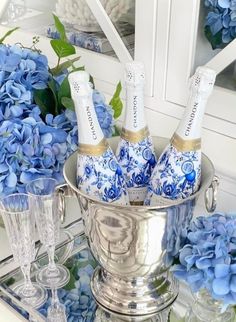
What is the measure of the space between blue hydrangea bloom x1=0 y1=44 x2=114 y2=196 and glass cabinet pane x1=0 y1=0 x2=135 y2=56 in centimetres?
16

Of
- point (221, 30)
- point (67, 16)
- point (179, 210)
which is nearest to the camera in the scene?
point (179, 210)

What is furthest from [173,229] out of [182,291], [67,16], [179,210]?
[67,16]

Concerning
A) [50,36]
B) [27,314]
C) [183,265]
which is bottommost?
[27,314]

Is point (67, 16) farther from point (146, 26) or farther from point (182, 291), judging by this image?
point (182, 291)

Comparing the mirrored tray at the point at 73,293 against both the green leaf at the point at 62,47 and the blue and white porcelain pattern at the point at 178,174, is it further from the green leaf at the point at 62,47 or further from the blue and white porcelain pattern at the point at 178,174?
the green leaf at the point at 62,47

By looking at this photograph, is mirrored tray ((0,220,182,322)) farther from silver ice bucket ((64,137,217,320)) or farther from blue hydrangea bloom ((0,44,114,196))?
blue hydrangea bloom ((0,44,114,196))

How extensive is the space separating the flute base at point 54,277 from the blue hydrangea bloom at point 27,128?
0.13m

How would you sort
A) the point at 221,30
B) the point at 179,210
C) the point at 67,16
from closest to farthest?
the point at 179,210
the point at 221,30
the point at 67,16

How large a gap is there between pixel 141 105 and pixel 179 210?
14 centimetres

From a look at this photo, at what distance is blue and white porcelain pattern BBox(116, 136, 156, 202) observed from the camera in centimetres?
66

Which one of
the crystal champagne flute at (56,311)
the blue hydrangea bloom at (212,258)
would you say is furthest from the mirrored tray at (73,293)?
the blue hydrangea bloom at (212,258)

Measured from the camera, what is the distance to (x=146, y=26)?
2.52 ft

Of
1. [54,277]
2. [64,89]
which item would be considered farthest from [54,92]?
[54,277]

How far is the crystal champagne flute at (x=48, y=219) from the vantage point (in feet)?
2.18
